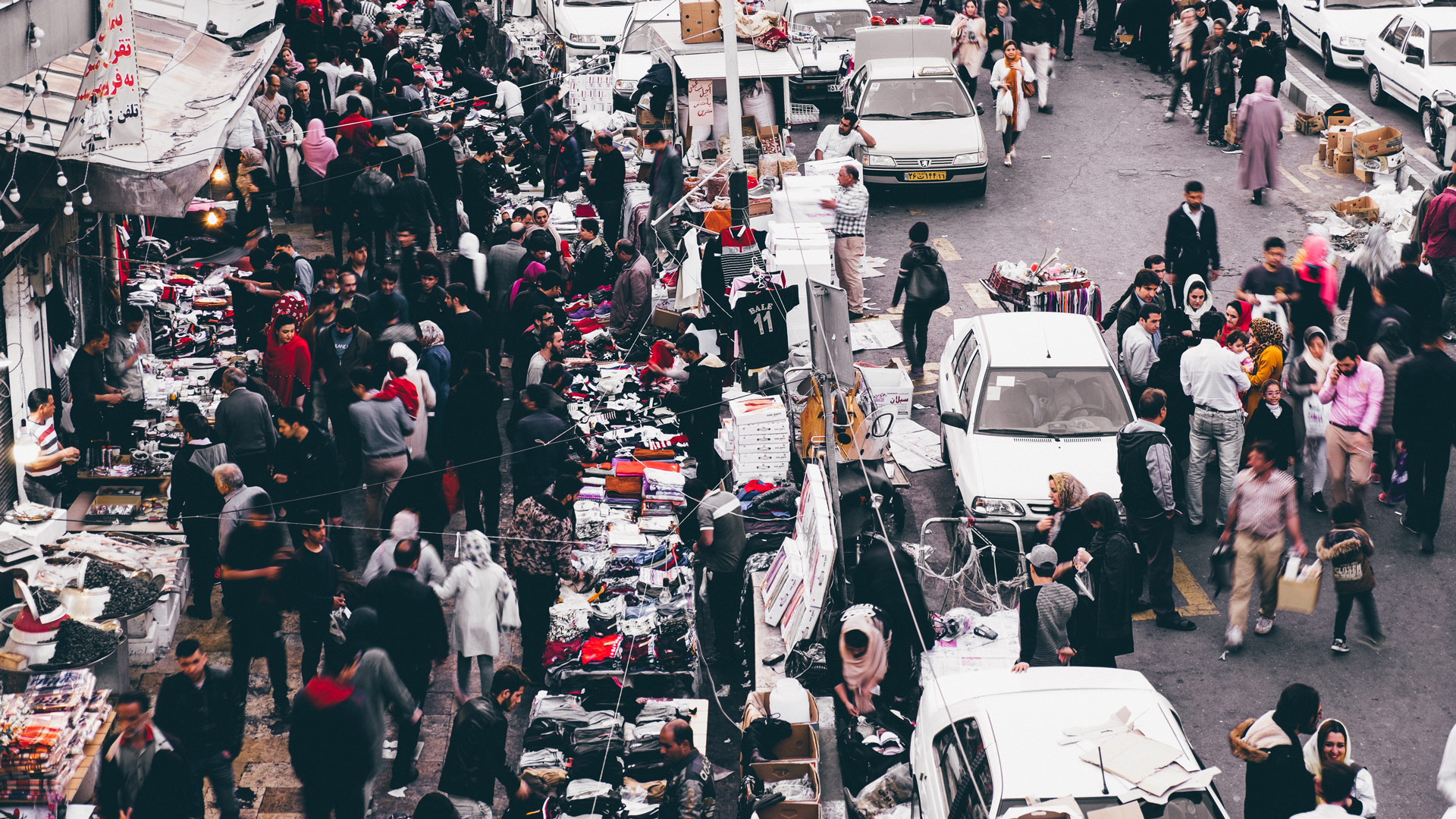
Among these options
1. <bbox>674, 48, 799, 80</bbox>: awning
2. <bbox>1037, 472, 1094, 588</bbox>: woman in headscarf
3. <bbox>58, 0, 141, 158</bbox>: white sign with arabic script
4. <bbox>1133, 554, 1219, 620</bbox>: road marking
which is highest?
<bbox>58, 0, 141, 158</bbox>: white sign with arabic script

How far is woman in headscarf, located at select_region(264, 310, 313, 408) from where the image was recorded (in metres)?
12.5

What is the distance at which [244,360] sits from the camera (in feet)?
47.9

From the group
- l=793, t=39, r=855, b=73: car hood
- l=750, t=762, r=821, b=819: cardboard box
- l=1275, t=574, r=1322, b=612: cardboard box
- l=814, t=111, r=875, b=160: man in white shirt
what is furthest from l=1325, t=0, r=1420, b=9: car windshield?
l=750, t=762, r=821, b=819: cardboard box

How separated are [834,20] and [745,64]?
20.5 ft

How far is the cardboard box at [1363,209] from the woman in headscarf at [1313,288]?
4.14 meters

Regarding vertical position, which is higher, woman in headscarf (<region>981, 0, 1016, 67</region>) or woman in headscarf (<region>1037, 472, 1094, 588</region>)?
woman in headscarf (<region>981, 0, 1016, 67</region>)

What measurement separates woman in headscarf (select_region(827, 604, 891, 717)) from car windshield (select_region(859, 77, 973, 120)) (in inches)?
458

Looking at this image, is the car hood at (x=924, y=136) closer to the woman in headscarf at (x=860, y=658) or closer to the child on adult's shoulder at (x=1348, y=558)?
the child on adult's shoulder at (x=1348, y=558)

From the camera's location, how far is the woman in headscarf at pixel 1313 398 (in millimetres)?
12125

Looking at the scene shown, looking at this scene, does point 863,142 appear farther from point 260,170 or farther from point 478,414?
point 478,414

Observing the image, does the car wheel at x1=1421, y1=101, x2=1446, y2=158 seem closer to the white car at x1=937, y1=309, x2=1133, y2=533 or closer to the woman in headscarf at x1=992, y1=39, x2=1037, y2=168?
the woman in headscarf at x1=992, y1=39, x2=1037, y2=168

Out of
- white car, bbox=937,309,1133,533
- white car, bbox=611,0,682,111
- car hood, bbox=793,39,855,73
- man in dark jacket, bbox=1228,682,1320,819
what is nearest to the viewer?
man in dark jacket, bbox=1228,682,1320,819

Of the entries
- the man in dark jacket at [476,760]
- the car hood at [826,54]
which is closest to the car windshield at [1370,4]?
the car hood at [826,54]

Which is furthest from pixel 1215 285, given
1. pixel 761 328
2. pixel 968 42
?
pixel 968 42
